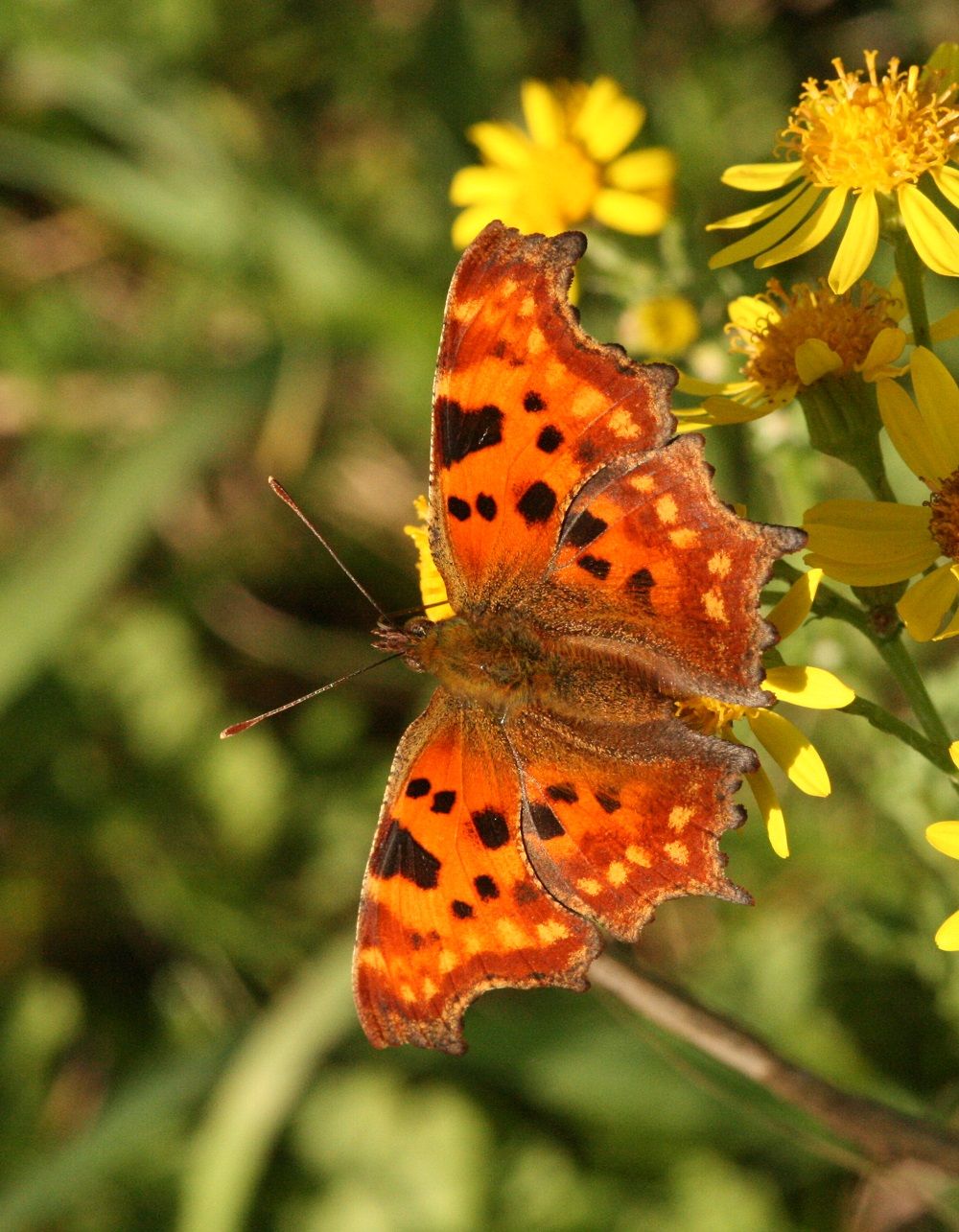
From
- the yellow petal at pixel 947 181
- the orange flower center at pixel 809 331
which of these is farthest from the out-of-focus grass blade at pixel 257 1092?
the yellow petal at pixel 947 181

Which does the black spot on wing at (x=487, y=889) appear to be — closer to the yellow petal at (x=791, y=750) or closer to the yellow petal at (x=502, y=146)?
the yellow petal at (x=791, y=750)

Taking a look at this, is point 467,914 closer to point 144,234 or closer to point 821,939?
point 821,939

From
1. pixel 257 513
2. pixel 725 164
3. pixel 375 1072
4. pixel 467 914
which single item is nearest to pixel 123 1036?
pixel 375 1072

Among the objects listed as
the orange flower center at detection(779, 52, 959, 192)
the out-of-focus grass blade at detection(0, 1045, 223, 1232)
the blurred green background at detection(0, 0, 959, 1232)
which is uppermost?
the orange flower center at detection(779, 52, 959, 192)

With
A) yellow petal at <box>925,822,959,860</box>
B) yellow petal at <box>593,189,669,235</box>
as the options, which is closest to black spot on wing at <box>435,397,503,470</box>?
yellow petal at <box>925,822,959,860</box>

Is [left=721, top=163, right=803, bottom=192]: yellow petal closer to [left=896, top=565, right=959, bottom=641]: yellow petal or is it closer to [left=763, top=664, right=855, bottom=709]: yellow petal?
[left=896, top=565, right=959, bottom=641]: yellow petal

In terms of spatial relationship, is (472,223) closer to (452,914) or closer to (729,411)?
(729,411)
